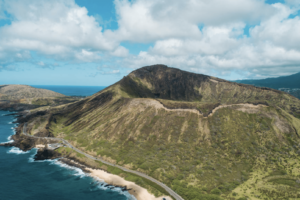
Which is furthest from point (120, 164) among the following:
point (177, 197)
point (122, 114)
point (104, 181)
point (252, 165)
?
point (252, 165)

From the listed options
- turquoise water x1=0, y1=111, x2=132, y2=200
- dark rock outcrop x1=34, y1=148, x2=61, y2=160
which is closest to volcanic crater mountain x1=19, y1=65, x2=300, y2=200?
dark rock outcrop x1=34, y1=148, x2=61, y2=160

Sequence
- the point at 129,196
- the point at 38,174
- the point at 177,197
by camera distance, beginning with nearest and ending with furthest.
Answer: the point at 177,197 → the point at 129,196 → the point at 38,174

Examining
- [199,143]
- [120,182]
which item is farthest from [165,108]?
[120,182]

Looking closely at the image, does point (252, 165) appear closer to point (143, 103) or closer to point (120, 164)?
point (120, 164)

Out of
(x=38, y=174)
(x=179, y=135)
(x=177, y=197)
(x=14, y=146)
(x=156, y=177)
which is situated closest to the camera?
(x=177, y=197)

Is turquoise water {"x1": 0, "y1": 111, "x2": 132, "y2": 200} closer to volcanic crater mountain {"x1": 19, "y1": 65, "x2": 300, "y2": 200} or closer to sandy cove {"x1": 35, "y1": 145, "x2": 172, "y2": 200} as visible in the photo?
sandy cove {"x1": 35, "y1": 145, "x2": 172, "y2": 200}

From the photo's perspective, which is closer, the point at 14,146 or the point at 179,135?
the point at 179,135

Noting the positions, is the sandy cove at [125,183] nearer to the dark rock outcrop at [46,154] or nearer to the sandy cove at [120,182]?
the sandy cove at [120,182]

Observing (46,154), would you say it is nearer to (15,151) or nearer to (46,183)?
(15,151)

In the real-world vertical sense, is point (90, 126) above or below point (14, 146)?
above
